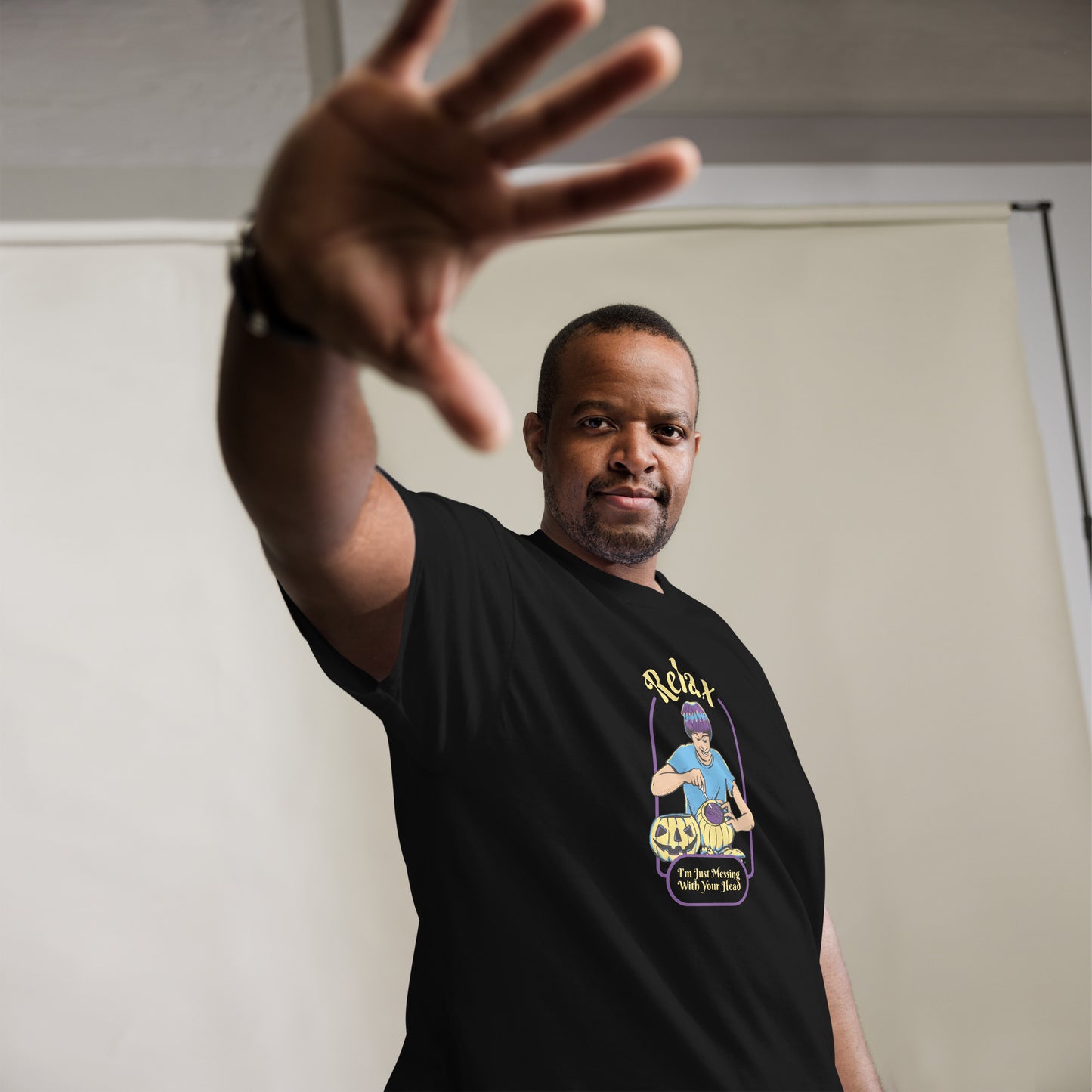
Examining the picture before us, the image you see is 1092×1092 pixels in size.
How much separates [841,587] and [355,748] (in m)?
0.92

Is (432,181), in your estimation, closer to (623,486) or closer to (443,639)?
(443,639)

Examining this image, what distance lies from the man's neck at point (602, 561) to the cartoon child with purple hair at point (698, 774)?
18 centimetres

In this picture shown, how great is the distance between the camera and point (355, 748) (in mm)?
1785

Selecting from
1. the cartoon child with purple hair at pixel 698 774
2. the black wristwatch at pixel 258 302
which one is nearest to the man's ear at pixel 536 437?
the cartoon child with purple hair at pixel 698 774

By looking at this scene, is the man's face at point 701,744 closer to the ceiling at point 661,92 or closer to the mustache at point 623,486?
the mustache at point 623,486

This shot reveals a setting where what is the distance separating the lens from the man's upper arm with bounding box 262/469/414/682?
703 mm

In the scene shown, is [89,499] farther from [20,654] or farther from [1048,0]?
[1048,0]

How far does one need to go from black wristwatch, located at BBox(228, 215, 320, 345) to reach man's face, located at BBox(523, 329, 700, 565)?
539mm

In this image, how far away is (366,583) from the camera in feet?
2.38

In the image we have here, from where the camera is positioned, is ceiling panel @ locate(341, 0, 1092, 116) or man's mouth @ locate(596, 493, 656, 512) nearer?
man's mouth @ locate(596, 493, 656, 512)

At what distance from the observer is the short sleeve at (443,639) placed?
76 centimetres

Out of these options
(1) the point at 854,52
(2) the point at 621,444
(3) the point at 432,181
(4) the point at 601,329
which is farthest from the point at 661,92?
(3) the point at 432,181

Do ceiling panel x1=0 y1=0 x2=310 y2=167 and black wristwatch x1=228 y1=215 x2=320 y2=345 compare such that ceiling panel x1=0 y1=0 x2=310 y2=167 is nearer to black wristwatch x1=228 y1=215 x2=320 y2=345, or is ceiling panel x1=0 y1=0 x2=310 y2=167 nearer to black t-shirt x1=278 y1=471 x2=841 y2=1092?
black t-shirt x1=278 y1=471 x2=841 y2=1092

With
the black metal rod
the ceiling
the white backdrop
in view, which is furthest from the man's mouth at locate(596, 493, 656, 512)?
the black metal rod
